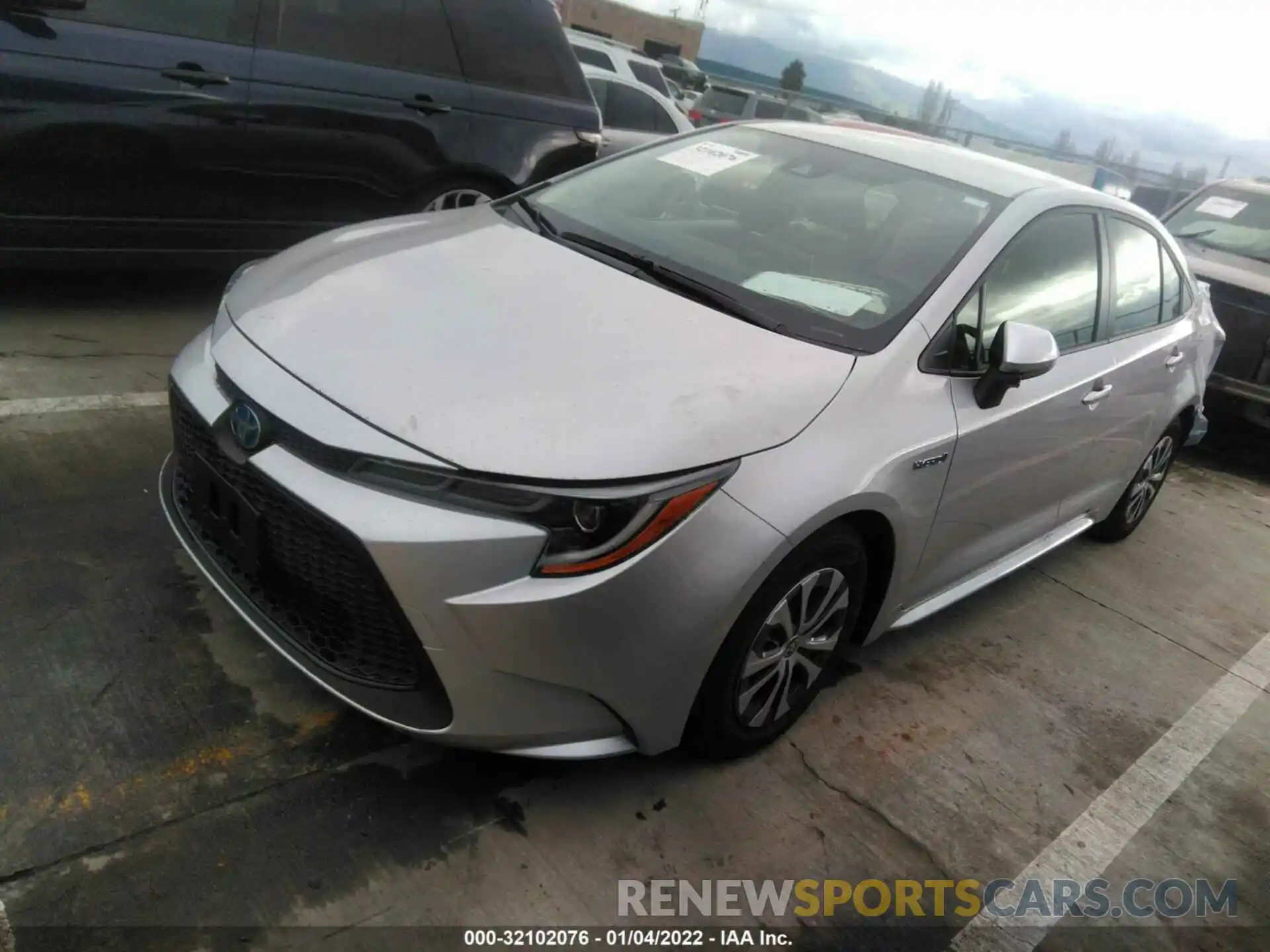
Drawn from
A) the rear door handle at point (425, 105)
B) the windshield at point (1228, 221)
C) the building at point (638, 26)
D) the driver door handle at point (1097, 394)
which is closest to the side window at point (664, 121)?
the rear door handle at point (425, 105)

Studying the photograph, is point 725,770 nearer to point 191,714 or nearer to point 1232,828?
point 191,714

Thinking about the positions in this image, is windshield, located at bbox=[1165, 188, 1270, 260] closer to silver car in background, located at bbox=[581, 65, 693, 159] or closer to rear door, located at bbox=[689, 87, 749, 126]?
silver car in background, located at bbox=[581, 65, 693, 159]

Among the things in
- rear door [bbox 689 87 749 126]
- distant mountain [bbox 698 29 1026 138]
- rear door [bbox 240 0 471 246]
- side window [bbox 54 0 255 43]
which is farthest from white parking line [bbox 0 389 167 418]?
distant mountain [bbox 698 29 1026 138]

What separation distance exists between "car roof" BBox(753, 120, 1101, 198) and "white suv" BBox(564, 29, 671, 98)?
6.22m

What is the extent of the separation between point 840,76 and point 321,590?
77595 mm

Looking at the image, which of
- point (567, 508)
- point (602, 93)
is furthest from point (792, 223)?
point (602, 93)

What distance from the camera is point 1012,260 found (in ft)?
10.2

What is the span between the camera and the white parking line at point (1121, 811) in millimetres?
2514

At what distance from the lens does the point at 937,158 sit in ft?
11.6

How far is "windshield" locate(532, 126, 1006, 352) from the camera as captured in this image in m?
2.85

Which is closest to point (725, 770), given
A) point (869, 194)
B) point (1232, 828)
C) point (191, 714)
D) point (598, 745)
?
point (598, 745)

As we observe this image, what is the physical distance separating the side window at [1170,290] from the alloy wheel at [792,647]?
2.40m

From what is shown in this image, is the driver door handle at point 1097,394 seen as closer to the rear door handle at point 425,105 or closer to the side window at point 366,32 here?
the rear door handle at point 425,105

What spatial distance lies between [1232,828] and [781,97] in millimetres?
17976
